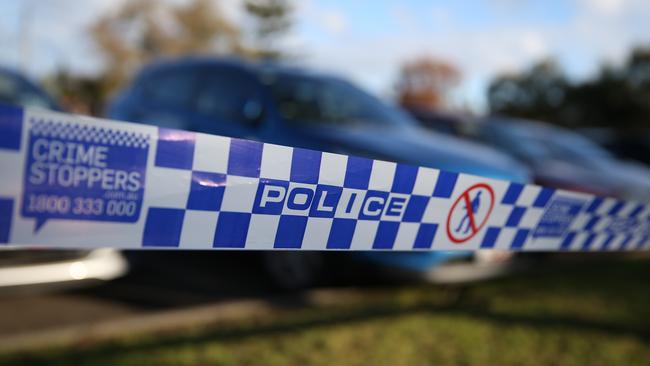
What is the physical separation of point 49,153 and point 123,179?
134 mm

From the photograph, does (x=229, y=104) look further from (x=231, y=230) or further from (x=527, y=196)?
(x=231, y=230)

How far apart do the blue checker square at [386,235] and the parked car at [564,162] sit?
4.40 m

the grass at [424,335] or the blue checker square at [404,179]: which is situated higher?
the blue checker square at [404,179]

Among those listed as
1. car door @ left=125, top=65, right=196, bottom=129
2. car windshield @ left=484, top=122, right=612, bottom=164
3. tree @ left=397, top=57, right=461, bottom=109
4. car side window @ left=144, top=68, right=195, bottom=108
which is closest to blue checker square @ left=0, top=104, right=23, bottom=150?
car door @ left=125, top=65, right=196, bottom=129

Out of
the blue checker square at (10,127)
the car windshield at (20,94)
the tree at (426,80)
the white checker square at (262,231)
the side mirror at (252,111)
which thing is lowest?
the tree at (426,80)

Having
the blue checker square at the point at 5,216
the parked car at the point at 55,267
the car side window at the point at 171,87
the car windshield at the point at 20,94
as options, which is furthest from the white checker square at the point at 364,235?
the car windshield at the point at 20,94

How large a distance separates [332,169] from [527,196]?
0.64 m

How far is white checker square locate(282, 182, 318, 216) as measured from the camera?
1.13 meters

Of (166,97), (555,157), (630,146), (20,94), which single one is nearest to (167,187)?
(166,97)

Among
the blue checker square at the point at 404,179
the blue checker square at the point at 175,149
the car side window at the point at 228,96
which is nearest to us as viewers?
the blue checker square at the point at 175,149

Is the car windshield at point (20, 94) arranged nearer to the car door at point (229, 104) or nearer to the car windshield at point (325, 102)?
the car door at point (229, 104)

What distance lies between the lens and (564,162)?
21.6 feet

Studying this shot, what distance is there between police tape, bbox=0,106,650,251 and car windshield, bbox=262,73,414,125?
2530 mm

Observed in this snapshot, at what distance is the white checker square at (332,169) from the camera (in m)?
1.16
